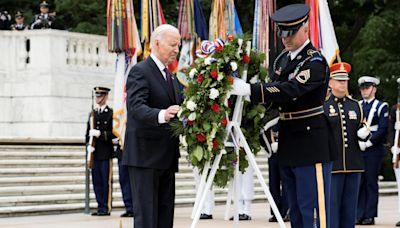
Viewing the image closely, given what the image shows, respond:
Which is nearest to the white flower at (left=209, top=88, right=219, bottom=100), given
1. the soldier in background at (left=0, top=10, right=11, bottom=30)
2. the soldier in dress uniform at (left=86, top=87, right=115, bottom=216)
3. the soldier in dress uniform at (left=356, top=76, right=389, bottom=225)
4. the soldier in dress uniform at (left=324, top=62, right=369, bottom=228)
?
the soldier in dress uniform at (left=324, top=62, right=369, bottom=228)

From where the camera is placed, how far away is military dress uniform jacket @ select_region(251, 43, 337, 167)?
23.1 ft

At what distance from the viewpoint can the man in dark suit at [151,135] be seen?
7.40 metres

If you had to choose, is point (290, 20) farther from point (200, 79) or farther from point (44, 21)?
point (44, 21)

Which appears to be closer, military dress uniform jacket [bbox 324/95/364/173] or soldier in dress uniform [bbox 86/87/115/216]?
military dress uniform jacket [bbox 324/95/364/173]

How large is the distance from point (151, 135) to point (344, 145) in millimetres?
2876

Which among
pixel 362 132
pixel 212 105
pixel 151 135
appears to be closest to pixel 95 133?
pixel 362 132

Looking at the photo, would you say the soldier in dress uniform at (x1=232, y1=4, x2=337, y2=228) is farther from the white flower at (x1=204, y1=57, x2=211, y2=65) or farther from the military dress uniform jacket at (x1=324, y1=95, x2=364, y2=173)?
the military dress uniform jacket at (x1=324, y1=95, x2=364, y2=173)

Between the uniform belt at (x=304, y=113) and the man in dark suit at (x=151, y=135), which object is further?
the man in dark suit at (x=151, y=135)

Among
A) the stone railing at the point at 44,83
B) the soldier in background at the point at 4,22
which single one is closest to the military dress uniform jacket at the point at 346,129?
the stone railing at the point at 44,83

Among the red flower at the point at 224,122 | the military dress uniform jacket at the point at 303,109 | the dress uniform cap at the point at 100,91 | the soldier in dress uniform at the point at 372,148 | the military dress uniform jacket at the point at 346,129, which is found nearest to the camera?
the military dress uniform jacket at the point at 303,109

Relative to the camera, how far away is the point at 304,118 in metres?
7.19

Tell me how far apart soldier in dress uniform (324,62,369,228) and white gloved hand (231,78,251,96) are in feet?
7.49

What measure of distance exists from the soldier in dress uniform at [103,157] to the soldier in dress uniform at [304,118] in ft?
23.6

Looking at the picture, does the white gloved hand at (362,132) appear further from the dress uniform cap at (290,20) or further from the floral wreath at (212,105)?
the dress uniform cap at (290,20)
